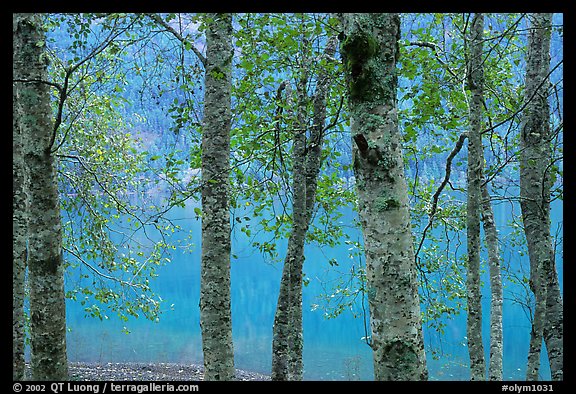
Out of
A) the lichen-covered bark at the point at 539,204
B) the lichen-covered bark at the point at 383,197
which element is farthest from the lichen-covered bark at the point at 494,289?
the lichen-covered bark at the point at 383,197

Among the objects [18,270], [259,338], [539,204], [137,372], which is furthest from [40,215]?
[259,338]

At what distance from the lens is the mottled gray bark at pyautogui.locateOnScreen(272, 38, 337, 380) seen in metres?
5.48

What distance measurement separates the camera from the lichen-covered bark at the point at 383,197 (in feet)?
9.02

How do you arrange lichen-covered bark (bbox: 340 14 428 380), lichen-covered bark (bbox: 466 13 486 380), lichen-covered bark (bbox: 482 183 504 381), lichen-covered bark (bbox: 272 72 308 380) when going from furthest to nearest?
lichen-covered bark (bbox: 482 183 504 381) < lichen-covered bark (bbox: 272 72 308 380) < lichen-covered bark (bbox: 466 13 486 380) < lichen-covered bark (bbox: 340 14 428 380)

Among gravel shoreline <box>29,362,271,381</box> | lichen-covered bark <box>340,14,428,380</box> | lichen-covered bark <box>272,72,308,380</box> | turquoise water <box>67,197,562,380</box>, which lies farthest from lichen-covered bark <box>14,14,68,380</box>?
gravel shoreline <box>29,362,271,381</box>

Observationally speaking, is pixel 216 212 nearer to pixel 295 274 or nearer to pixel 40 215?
pixel 40 215

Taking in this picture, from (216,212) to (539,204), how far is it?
10.2 feet

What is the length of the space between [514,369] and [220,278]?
15.9m

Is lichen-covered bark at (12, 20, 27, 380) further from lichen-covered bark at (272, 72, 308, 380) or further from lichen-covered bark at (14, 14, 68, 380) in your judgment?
lichen-covered bark at (272, 72, 308, 380)

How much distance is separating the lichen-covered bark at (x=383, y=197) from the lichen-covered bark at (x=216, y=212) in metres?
1.78

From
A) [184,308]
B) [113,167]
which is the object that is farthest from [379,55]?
[184,308]

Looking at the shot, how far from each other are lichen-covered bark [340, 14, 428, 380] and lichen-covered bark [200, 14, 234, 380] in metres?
1.78

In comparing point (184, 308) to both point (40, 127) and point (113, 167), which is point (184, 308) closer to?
point (113, 167)
